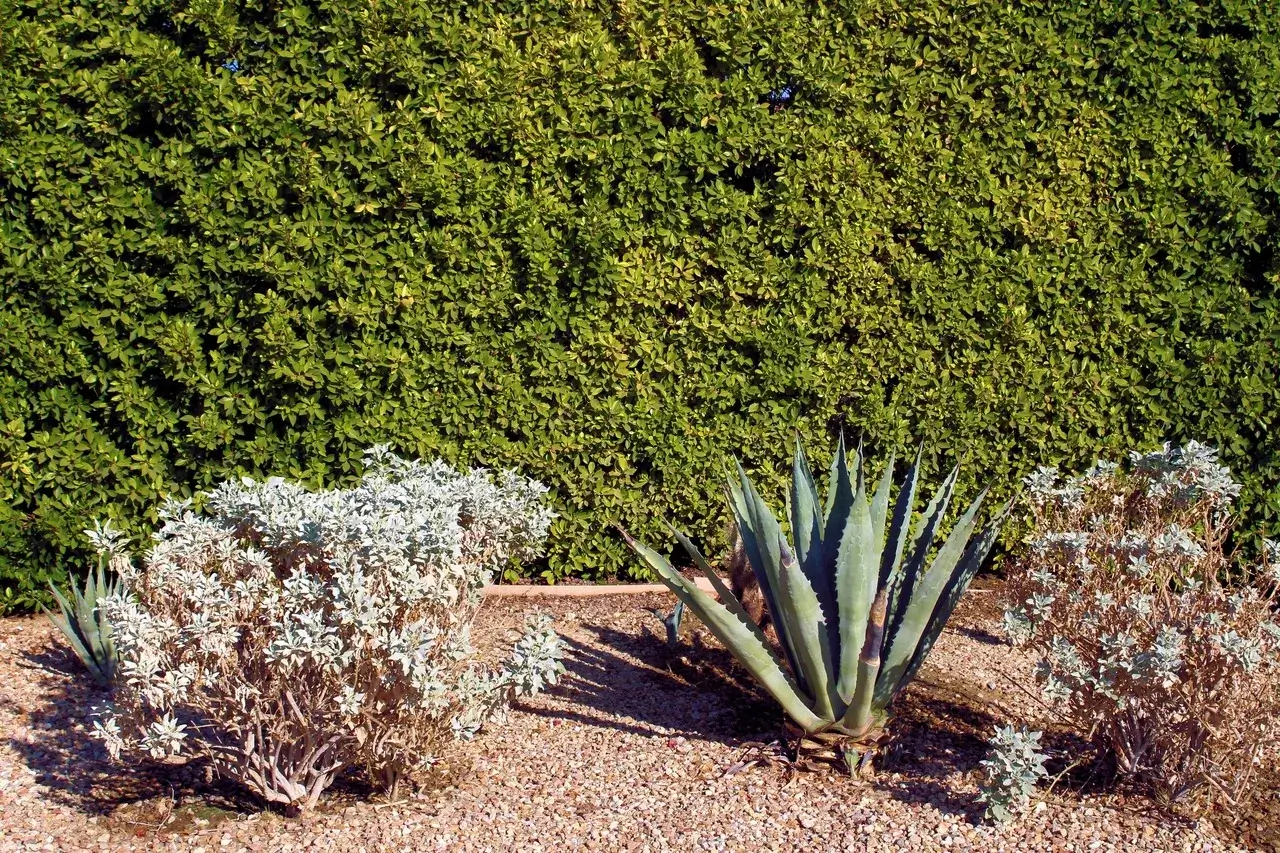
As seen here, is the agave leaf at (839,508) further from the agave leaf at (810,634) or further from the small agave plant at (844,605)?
the agave leaf at (810,634)

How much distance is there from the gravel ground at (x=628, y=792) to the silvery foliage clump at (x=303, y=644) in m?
0.20

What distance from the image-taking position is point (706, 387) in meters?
5.39

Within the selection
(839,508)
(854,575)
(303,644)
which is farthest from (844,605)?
(303,644)

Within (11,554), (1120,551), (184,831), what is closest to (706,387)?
(1120,551)

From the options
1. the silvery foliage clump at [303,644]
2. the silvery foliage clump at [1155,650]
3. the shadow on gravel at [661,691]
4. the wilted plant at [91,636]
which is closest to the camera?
the silvery foliage clump at [303,644]

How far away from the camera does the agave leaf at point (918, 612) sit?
3.62 m

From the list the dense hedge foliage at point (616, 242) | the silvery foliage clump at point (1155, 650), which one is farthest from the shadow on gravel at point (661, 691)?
the silvery foliage clump at point (1155, 650)

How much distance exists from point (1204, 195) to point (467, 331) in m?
3.50

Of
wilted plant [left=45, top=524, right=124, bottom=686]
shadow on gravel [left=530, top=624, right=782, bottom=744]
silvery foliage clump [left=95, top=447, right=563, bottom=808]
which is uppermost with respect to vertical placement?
silvery foliage clump [left=95, top=447, right=563, bottom=808]

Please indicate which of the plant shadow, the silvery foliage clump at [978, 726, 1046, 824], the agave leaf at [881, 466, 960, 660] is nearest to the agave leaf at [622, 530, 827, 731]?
the agave leaf at [881, 466, 960, 660]

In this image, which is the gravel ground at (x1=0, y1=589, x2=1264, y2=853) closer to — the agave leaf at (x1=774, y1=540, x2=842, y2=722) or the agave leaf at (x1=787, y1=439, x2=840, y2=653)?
the agave leaf at (x1=774, y1=540, x2=842, y2=722)

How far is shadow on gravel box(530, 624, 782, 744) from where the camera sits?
4.15 metres

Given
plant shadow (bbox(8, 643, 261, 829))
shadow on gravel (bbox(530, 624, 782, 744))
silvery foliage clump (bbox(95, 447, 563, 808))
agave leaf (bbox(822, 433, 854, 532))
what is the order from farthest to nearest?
shadow on gravel (bbox(530, 624, 782, 744)) → agave leaf (bbox(822, 433, 854, 532)) → plant shadow (bbox(8, 643, 261, 829)) → silvery foliage clump (bbox(95, 447, 563, 808))

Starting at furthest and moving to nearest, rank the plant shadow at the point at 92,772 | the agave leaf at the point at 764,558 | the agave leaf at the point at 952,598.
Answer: the agave leaf at the point at 764,558 < the agave leaf at the point at 952,598 < the plant shadow at the point at 92,772
